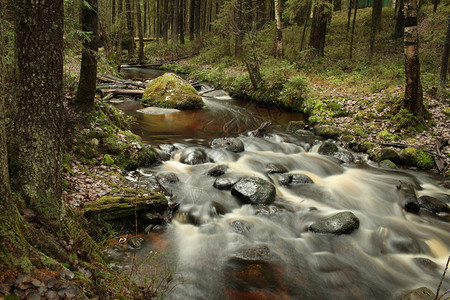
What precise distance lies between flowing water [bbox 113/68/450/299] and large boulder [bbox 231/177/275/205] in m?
0.18

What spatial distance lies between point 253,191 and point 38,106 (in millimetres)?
5151

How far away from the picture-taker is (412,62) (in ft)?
33.2

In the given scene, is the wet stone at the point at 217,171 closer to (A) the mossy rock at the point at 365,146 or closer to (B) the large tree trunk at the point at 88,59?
(B) the large tree trunk at the point at 88,59

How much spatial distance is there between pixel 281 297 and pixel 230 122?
10.3 metres

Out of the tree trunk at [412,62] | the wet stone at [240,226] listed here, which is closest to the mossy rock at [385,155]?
the tree trunk at [412,62]

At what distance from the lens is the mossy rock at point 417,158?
9711 millimetres

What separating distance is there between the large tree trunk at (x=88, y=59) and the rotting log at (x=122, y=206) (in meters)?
3.00

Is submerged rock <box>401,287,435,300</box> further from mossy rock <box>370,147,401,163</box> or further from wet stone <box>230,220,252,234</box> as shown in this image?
mossy rock <box>370,147,401,163</box>

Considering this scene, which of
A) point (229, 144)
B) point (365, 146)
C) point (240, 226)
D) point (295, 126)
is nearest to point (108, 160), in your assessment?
point (240, 226)

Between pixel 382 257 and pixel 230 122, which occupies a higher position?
pixel 230 122

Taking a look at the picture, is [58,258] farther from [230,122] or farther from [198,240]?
[230,122]

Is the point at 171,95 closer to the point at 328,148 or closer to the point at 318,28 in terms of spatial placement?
the point at 328,148

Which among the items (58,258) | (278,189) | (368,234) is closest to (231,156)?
(278,189)

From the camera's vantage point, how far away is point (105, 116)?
320 inches
